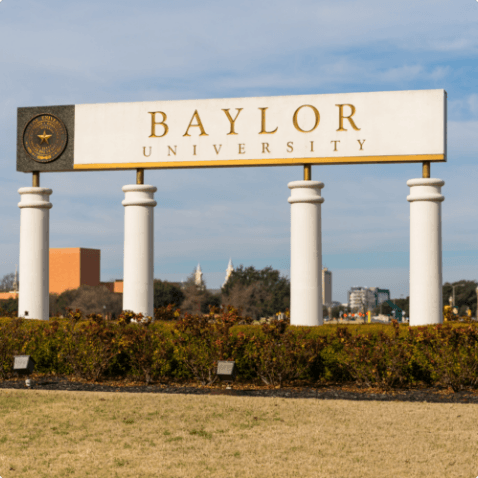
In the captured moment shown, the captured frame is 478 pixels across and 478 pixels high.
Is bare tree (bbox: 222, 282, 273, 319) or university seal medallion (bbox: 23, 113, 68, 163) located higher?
university seal medallion (bbox: 23, 113, 68, 163)

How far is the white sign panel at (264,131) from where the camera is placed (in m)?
11.7

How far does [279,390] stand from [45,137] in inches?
295

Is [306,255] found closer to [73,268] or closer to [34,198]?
[34,198]

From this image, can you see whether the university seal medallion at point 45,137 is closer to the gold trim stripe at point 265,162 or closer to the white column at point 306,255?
the gold trim stripe at point 265,162

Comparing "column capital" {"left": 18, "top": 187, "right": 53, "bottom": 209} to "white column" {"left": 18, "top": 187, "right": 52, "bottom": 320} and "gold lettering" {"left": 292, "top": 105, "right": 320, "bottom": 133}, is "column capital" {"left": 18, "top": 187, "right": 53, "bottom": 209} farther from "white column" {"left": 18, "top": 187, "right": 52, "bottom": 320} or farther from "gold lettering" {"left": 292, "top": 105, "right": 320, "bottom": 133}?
"gold lettering" {"left": 292, "top": 105, "right": 320, "bottom": 133}

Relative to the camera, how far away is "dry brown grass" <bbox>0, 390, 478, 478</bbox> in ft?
19.6

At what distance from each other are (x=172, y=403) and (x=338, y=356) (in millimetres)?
3332

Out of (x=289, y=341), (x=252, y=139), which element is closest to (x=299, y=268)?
(x=289, y=341)

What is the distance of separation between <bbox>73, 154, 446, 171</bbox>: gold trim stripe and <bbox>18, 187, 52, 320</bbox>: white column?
3.83 ft

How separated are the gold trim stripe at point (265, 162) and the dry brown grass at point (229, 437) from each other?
16.1ft

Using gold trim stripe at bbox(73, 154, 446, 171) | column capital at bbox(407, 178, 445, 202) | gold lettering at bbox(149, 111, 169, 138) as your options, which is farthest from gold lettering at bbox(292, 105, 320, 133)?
gold lettering at bbox(149, 111, 169, 138)

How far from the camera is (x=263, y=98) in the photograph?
12273mm

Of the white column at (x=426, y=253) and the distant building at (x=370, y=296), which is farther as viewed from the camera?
the distant building at (x=370, y=296)

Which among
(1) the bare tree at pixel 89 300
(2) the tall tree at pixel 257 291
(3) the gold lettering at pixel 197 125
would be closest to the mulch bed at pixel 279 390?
(3) the gold lettering at pixel 197 125
